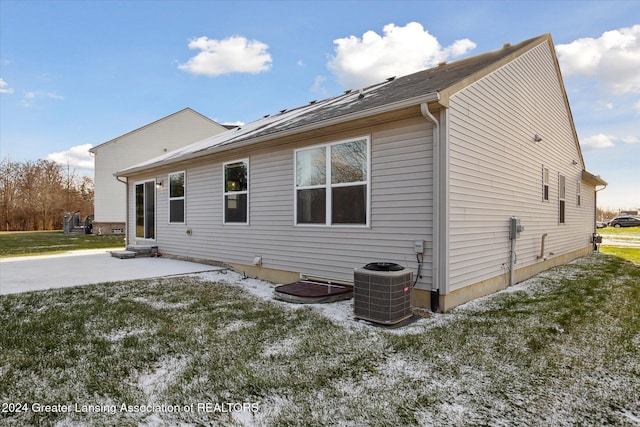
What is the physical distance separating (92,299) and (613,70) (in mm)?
18117

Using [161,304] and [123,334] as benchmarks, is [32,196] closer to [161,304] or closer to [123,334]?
[161,304]

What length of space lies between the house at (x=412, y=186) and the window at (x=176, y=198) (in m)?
0.05

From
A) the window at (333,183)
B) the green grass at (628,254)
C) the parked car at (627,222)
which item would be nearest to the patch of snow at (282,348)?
the window at (333,183)

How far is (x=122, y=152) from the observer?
67.0 feet

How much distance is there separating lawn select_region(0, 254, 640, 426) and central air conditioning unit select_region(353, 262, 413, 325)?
18 centimetres

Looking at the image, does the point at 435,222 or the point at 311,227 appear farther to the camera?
the point at 311,227

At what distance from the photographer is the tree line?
2723 centimetres

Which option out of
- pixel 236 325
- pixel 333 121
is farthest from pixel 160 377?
pixel 333 121

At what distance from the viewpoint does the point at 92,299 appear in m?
4.97

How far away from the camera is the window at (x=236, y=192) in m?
7.10

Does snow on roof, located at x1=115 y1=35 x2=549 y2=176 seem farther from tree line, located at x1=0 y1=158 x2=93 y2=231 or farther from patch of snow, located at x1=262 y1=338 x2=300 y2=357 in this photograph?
tree line, located at x1=0 y1=158 x2=93 y2=231

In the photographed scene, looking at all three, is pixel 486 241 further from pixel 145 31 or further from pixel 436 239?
pixel 145 31

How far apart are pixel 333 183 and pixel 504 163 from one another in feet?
10.0

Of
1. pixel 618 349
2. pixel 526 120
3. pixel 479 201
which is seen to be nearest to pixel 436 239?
pixel 479 201
